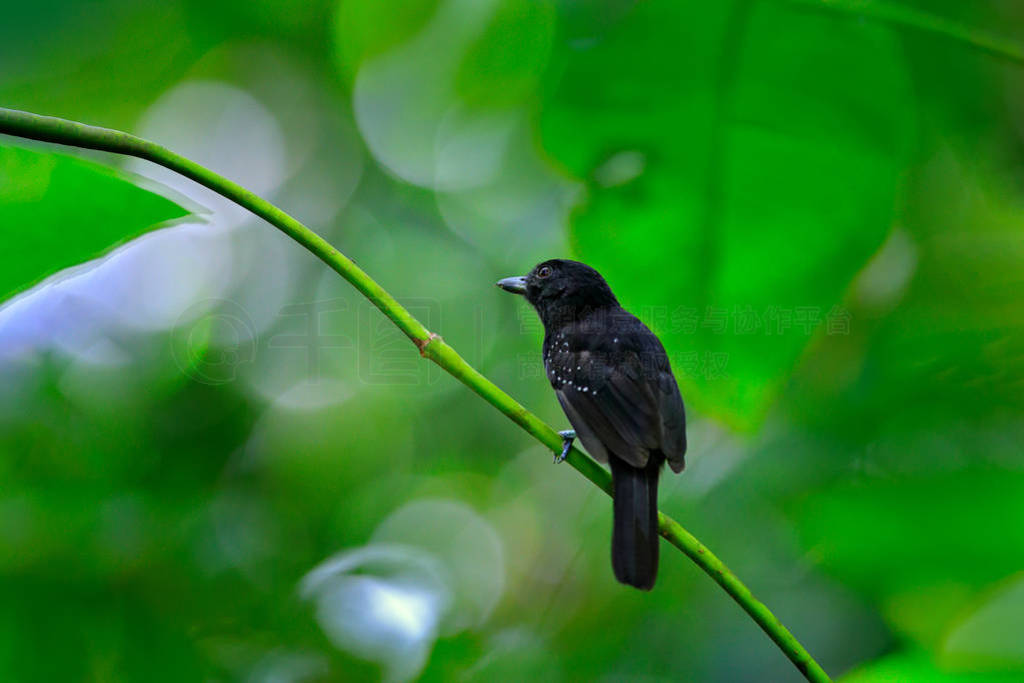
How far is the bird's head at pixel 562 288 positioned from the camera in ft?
8.60

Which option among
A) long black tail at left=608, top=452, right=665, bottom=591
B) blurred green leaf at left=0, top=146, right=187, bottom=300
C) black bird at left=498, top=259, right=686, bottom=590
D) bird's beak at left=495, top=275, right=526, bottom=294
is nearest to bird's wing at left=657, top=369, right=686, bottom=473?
black bird at left=498, top=259, right=686, bottom=590

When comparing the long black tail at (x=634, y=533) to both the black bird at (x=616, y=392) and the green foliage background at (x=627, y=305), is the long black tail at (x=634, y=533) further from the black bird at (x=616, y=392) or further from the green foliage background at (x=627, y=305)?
the green foliage background at (x=627, y=305)

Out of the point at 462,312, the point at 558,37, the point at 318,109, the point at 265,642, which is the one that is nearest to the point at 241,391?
the point at 462,312

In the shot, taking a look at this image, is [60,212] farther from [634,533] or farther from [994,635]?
[994,635]

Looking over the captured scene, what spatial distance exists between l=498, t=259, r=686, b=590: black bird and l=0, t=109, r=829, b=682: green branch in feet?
1.00

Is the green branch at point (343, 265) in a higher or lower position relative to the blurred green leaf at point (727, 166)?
lower

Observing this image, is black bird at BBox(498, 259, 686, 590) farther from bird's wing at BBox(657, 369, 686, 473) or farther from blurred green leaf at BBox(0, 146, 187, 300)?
blurred green leaf at BBox(0, 146, 187, 300)

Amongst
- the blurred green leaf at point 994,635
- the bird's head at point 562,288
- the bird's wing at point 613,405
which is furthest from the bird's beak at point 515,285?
the blurred green leaf at point 994,635

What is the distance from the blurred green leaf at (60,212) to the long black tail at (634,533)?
3.42 feet

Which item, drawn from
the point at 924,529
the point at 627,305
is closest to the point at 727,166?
the point at 627,305

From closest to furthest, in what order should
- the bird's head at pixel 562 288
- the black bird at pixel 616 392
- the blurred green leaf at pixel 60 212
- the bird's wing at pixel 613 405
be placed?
the blurred green leaf at pixel 60 212
the black bird at pixel 616 392
the bird's wing at pixel 613 405
the bird's head at pixel 562 288

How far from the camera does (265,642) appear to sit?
7.07ft

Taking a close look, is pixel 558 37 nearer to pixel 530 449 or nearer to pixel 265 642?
pixel 265 642

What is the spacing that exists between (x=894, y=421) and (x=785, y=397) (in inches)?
16.7
